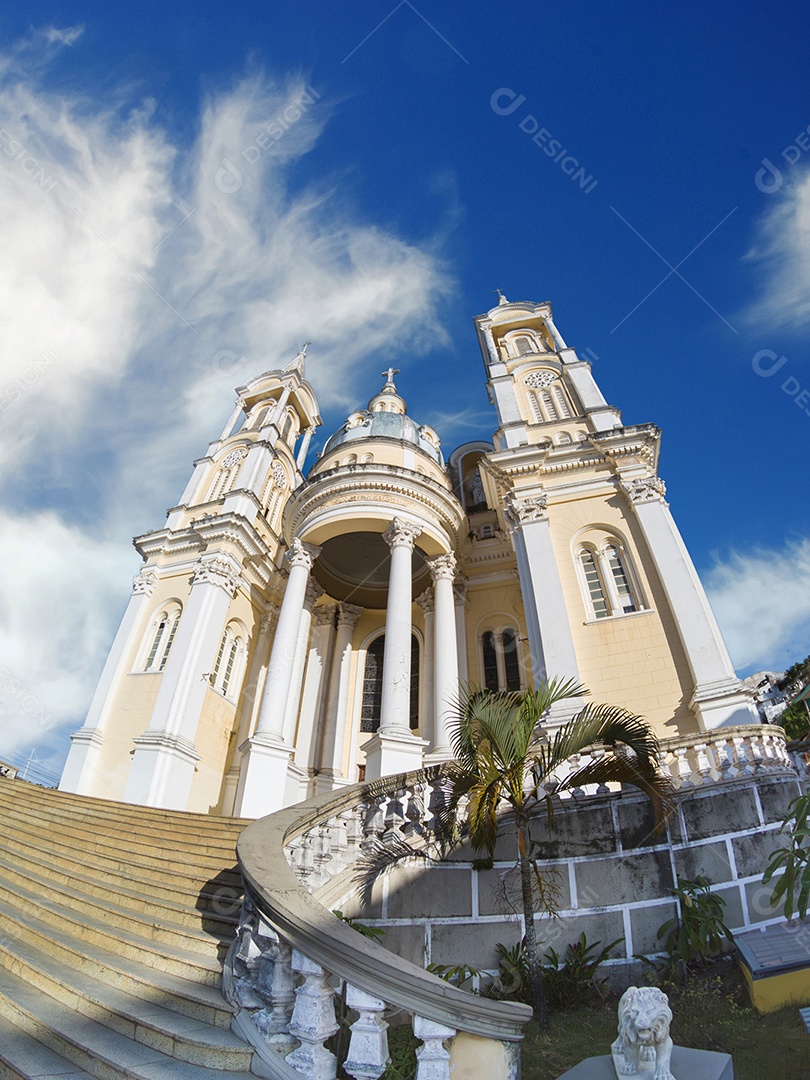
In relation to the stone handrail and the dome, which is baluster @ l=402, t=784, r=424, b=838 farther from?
the dome

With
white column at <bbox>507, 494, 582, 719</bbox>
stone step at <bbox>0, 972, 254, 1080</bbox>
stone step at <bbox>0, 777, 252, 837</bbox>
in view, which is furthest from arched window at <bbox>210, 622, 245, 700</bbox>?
stone step at <bbox>0, 972, 254, 1080</bbox>

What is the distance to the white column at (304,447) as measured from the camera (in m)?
32.0

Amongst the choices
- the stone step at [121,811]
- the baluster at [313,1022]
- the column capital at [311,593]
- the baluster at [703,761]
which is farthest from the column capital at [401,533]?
the baluster at [313,1022]

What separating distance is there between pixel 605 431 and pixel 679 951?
1443 centimetres

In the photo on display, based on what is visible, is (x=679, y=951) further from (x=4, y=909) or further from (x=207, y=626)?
(x=207, y=626)

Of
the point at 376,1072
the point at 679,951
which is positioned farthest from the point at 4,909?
the point at 679,951

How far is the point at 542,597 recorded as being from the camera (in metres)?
15.2

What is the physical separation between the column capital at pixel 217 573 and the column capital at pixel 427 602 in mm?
7140

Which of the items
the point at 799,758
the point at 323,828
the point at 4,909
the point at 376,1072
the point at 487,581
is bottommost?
the point at 376,1072

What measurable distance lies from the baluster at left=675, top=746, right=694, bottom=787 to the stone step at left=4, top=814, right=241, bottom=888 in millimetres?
6172

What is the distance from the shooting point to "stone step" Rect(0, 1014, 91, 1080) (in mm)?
3309

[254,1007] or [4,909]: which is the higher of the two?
[4,909]

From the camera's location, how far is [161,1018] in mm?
3867

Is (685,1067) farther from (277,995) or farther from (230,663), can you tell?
(230,663)
